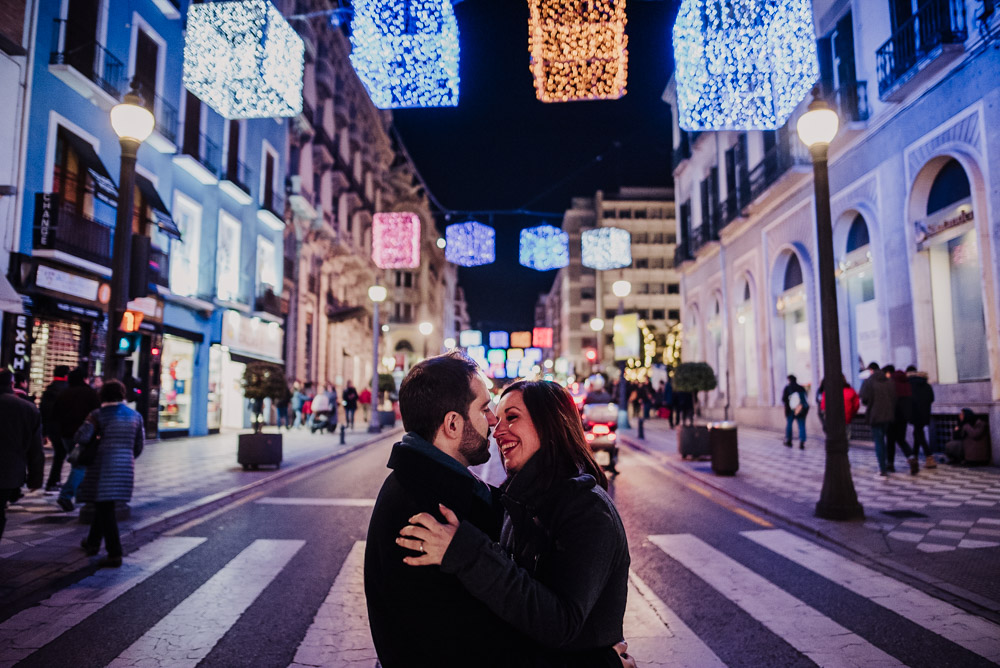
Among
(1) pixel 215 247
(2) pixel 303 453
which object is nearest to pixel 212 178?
(1) pixel 215 247

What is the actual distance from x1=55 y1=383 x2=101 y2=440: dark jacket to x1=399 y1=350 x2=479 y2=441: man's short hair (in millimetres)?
9706

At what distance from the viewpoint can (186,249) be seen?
23.0m

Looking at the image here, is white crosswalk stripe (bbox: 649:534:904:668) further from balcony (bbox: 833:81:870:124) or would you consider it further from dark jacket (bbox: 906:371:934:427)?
balcony (bbox: 833:81:870:124)

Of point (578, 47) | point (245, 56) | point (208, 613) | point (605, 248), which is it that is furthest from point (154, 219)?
point (208, 613)

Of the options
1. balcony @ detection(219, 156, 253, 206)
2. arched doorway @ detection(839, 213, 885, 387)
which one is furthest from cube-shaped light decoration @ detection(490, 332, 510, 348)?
arched doorway @ detection(839, 213, 885, 387)

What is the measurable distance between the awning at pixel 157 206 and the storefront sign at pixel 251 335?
576cm

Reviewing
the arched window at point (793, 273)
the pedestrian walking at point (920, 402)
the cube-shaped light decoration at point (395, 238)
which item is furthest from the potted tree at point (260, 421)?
the arched window at point (793, 273)

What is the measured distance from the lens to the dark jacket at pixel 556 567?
186 cm

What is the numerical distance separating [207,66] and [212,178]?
498 inches

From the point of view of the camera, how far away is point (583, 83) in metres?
8.45

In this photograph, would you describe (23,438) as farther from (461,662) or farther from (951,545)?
(951,545)

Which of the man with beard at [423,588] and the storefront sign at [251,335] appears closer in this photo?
the man with beard at [423,588]

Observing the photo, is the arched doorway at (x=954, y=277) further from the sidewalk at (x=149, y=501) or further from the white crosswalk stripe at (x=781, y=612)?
the sidewalk at (x=149, y=501)

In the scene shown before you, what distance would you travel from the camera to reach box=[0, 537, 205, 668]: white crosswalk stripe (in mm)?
4562
